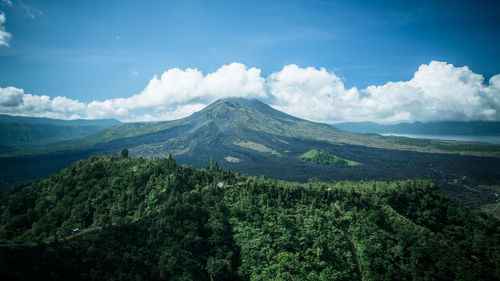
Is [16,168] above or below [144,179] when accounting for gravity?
below

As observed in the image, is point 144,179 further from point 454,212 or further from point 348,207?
point 454,212

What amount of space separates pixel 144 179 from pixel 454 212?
81.7 meters

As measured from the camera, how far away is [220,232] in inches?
2050

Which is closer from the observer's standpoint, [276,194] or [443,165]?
[276,194]

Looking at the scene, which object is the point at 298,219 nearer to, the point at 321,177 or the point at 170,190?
the point at 170,190

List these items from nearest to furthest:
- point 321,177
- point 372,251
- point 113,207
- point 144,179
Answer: point 372,251
point 113,207
point 144,179
point 321,177

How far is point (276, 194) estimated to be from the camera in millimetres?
61938

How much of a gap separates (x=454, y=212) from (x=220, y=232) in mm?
59663

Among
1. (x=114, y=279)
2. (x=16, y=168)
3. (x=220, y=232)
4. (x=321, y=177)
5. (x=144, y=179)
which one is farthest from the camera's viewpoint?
(x=16, y=168)

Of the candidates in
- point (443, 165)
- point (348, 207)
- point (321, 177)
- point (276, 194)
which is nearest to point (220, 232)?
point (276, 194)

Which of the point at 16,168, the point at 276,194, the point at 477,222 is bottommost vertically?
the point at 16,168

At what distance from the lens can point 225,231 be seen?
174 feet

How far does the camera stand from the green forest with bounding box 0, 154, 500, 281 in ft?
135

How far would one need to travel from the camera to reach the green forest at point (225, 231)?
41.1 metres
